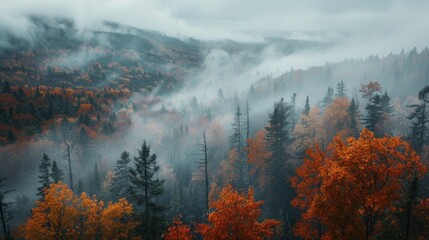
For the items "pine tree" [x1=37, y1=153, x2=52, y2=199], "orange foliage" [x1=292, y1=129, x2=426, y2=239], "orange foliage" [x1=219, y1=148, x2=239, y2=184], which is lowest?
"orange foliage" [x1=219, y1=148, x2=239, y2=184]

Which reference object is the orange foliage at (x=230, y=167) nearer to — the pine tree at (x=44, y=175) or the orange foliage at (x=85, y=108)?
the pine tree at (x=44, y=175)

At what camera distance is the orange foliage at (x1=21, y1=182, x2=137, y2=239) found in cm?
3073

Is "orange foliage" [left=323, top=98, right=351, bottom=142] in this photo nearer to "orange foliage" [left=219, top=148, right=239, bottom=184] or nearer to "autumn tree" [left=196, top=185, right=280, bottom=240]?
"orange foliage" [left=219, top=148, right=239, bottom=184]

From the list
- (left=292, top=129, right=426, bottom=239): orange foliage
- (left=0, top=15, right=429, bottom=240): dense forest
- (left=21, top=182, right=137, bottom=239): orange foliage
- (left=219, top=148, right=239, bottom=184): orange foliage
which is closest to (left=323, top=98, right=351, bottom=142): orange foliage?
(left=0, top=15, right=429, bottom=240): dense forest

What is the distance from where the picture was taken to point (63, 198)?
32500 millimetres

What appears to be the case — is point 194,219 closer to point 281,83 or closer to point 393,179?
point 393,179

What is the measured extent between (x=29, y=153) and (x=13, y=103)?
68.5 metres

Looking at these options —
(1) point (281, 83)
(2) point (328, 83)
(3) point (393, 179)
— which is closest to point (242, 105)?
(1) point (281, 83)

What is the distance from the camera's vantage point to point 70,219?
32500 millimetres

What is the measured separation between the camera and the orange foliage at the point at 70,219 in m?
30.7

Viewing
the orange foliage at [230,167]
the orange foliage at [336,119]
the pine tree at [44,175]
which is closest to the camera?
the pine tree at [44,175]

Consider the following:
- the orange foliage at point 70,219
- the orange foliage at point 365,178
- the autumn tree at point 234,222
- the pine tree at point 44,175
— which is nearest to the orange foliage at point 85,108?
the pine tree at point 44,175

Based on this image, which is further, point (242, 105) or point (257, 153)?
point (242, 105)

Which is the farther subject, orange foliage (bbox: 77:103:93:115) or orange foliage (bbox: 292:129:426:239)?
orange foliage (bbox: 77:103:93:115)
